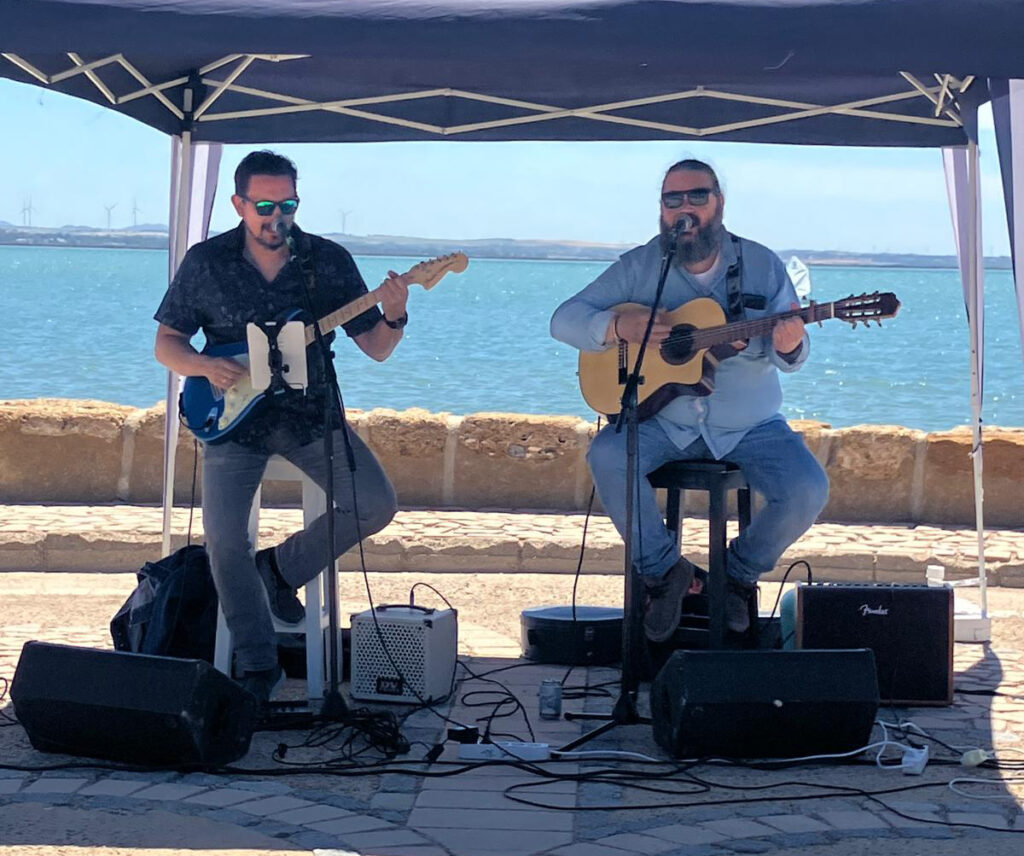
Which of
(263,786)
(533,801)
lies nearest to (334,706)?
(263,786)

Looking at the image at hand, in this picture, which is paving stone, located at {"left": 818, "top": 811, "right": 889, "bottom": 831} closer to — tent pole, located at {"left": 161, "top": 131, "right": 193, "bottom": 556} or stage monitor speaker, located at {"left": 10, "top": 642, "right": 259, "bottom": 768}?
stage monitor speaker, located at {"left": 10, "top": 642, "right": 259, "bottom": 768}

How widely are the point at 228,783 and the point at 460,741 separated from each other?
27.1 inches

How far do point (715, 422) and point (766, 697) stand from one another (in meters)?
1.23

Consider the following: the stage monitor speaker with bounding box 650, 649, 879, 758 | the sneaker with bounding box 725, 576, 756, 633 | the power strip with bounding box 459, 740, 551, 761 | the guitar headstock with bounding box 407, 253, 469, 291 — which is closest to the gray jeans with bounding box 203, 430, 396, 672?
the guitar headstock with bounding box 407, 253, 469, 291

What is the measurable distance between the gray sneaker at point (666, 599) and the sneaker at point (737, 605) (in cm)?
14

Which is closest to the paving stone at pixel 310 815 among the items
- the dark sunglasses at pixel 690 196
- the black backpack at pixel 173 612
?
the black backpack at pixel 173 612

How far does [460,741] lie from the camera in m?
4.31

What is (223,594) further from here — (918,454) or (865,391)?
(865,391)

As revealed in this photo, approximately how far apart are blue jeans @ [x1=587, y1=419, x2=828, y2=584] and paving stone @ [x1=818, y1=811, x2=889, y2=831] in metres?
1.37

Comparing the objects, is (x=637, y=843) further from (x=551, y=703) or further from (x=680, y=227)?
(x=680, y=227)

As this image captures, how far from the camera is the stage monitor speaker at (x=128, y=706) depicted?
12.8 feet

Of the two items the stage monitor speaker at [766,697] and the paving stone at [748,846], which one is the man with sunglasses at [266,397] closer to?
the stage monitor speaker at [766,697]

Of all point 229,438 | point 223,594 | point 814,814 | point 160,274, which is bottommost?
point 814,814

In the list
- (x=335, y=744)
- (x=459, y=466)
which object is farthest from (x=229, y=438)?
(x=459, y=466)
